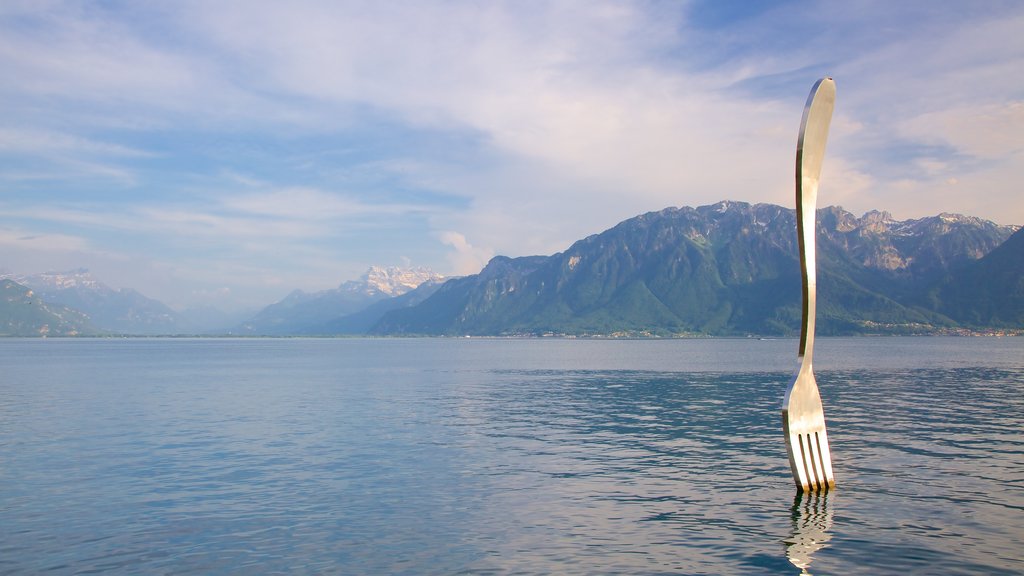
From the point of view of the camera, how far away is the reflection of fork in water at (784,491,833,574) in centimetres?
2481

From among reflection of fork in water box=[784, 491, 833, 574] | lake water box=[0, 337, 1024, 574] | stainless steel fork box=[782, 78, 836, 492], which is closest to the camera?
reflection of fork in water box=[784, 491, 833, 574]

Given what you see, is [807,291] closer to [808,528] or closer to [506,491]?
[808,528]

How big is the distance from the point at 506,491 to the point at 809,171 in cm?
1989

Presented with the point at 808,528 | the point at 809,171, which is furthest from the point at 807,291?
the point at 808,528

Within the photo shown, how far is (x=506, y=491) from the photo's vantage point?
35.8 m

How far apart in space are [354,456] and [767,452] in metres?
25.9

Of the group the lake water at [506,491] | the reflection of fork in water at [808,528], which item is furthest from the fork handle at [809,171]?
the lake water at [506,491]

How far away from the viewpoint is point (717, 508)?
31703 mm

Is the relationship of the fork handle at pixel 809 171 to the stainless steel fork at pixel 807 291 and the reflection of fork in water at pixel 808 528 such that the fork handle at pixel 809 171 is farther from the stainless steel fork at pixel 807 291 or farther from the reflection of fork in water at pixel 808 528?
the reflection of fork in water at pixel 808 528

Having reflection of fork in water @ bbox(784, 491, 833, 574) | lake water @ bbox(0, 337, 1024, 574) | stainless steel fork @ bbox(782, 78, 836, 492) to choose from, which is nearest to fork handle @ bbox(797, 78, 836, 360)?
stainless steel fork @ bbox(782, 78, 836, 492)

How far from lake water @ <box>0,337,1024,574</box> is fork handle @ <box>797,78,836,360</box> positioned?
780 cm

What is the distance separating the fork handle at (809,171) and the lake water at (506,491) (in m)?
7.80

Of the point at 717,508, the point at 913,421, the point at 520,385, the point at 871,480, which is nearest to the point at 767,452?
the point at 871,480

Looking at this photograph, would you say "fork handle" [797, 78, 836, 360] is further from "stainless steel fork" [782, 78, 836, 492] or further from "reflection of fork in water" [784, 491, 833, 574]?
"reflection of fork in water" [784, 491, 833, 574]
